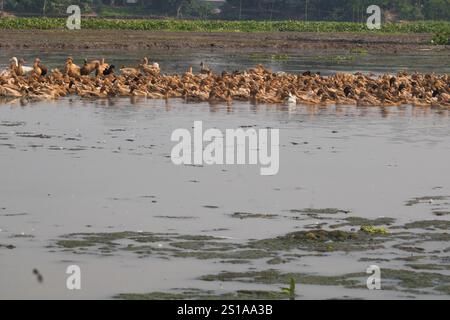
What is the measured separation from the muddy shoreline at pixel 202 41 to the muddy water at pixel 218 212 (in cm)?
4923

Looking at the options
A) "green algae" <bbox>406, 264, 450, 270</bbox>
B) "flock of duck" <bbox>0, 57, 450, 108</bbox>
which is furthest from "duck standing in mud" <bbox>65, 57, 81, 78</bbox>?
"green algae" <bbox>406, 264, 450, 270</bbox>

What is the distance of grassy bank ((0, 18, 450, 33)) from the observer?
3976 inches

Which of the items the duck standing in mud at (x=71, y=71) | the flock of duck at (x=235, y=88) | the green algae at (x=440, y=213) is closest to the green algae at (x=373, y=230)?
the green algae at (x=440, y=213)

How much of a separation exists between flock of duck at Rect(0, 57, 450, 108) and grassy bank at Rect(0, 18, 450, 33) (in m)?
55.3

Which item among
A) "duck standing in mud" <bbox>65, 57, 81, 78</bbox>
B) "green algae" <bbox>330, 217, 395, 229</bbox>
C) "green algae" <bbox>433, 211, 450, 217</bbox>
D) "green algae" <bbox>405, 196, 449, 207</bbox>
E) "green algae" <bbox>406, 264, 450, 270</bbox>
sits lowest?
"duck standing in mud" <bbox>65, 57, 81, 78</bbox>

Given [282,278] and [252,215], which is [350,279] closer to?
[282,278]

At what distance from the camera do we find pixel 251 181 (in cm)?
2367

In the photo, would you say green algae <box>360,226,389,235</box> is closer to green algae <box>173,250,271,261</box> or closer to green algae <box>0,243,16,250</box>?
green algae <box>173,250,271,261</box>

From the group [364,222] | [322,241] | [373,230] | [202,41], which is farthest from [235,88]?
[202,41]

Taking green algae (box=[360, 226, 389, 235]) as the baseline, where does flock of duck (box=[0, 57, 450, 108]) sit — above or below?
below

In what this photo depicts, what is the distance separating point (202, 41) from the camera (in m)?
93.1

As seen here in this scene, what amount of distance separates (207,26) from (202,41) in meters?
20.5

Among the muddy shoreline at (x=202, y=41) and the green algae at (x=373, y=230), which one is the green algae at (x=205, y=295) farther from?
the muddy shoreline at (x=202, y=41)

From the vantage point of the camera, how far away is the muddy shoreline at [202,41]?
274 ft
